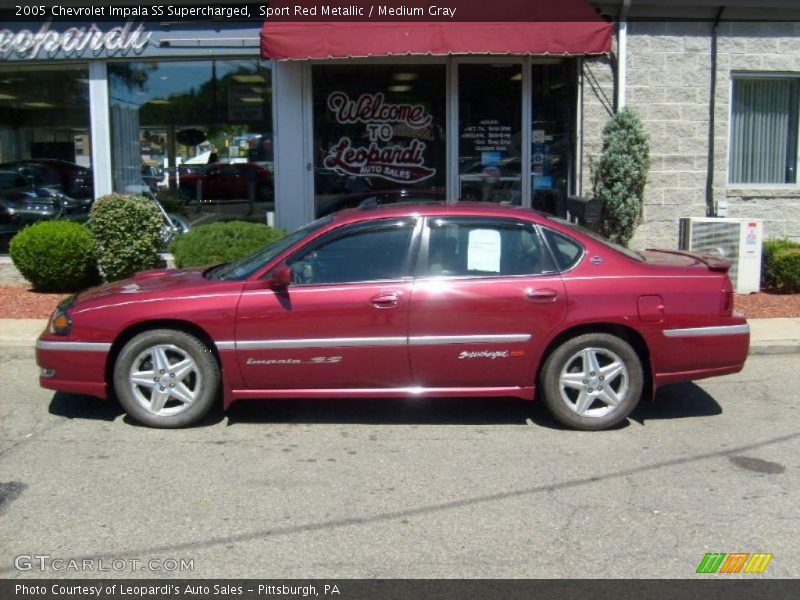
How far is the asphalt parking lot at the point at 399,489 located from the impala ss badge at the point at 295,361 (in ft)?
1.68

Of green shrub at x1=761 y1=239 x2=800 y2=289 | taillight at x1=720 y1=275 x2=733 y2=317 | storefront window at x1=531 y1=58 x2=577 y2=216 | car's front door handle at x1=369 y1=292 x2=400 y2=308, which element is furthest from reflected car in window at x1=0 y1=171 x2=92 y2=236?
green shrub at x1=761 y1=239 x2=800 y2=289

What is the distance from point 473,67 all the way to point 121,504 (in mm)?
8489

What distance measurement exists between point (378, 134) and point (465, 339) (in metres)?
6.50

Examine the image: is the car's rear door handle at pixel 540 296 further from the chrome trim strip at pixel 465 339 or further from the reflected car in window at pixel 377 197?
the reflected car in window at pixel 377 197

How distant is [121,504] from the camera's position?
4613 mm

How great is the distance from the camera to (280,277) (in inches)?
222

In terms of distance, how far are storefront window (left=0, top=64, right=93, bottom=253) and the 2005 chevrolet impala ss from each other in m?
6.57

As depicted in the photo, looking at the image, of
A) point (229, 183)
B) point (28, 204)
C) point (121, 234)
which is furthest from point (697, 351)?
point (28, 204)

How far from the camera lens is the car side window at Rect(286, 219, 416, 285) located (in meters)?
5.88

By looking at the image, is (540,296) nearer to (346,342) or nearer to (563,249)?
(563,249)

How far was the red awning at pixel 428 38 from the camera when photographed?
10.1 m

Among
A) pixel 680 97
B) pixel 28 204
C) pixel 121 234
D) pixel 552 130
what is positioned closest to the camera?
pixel 121 234

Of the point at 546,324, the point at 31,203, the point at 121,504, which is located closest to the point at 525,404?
the point at 546,324
